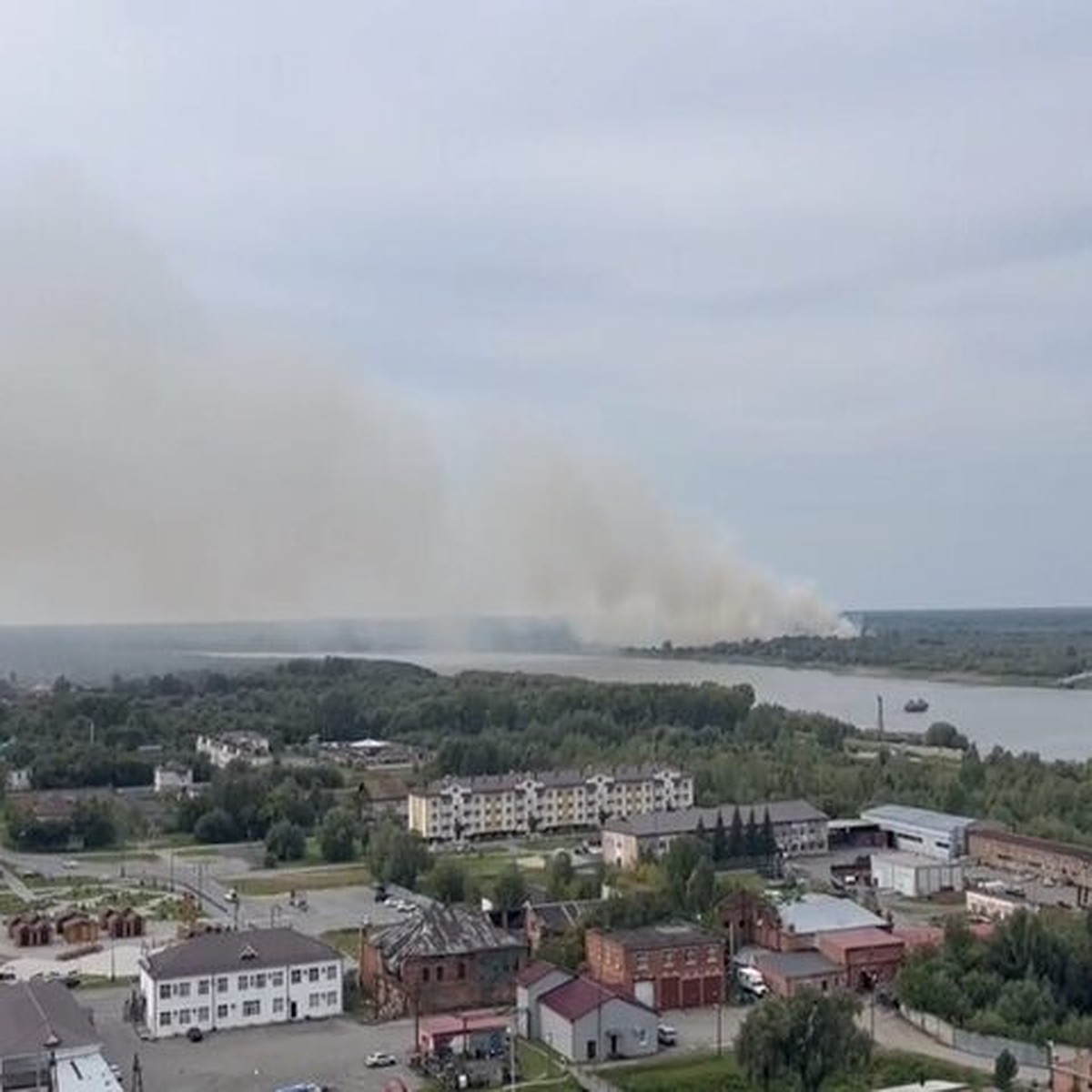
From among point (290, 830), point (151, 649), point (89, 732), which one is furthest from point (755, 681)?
point (151, 649)

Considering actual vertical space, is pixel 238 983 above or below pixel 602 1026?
above

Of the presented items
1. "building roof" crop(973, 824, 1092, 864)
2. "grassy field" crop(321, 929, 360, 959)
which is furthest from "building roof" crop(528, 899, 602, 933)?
"building roof" crop(973, 824, 1092, 864)

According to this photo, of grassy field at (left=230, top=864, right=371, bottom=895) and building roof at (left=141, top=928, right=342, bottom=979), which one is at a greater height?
building roof at (left=141, top=928, right=342, bottom=979)

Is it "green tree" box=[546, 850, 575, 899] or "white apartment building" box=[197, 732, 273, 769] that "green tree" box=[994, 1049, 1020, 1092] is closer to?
"green tree" box=[546, 850, 575, 899]

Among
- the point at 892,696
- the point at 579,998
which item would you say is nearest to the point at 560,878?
the point at 579,998

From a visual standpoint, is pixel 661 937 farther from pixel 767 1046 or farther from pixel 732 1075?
pixel 767 1046

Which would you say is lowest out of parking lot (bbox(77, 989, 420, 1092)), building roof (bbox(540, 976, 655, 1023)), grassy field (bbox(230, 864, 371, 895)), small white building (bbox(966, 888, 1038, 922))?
parking lot (bbox(77, 989, 420, 1092))

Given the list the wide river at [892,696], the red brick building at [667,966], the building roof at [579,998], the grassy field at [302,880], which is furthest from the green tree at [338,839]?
the wide river at [892,696]
